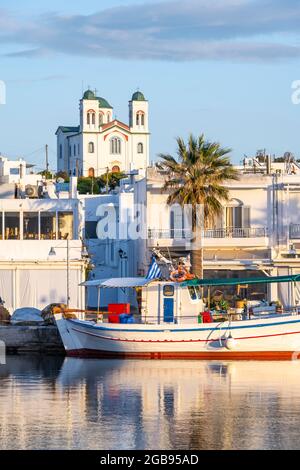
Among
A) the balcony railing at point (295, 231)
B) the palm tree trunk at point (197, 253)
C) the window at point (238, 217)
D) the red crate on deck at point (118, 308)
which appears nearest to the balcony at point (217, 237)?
the window at point (238, 217)

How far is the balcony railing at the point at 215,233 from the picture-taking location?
59281mm

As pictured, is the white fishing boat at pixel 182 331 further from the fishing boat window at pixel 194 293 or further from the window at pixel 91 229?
the window at pixel 91 229

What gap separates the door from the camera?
157 feet

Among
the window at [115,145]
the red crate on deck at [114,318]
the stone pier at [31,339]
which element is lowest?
the stone pier at [31,339]

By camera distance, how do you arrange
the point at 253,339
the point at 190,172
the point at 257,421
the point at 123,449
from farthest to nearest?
the point at 190,172, the point at 253,339, the point at 257,421, the point at 123,449

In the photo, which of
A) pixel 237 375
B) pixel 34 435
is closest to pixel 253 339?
pixel 237 375

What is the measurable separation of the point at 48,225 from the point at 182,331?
13.3m

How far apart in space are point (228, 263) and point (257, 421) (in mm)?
24638

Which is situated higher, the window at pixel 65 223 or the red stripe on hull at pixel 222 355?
the window at pixel 65 223

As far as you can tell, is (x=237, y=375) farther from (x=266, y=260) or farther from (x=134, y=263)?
(x=134, y=263)

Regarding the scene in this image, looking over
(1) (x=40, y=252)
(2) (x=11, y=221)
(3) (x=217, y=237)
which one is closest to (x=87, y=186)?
(3) (x=217, y=237)

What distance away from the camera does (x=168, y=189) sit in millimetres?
58750

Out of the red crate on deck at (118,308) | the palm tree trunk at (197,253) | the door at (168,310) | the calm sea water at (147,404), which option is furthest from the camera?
the palm tree trunk at (197,253)

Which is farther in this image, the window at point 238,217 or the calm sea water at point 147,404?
the window at point 238,217
